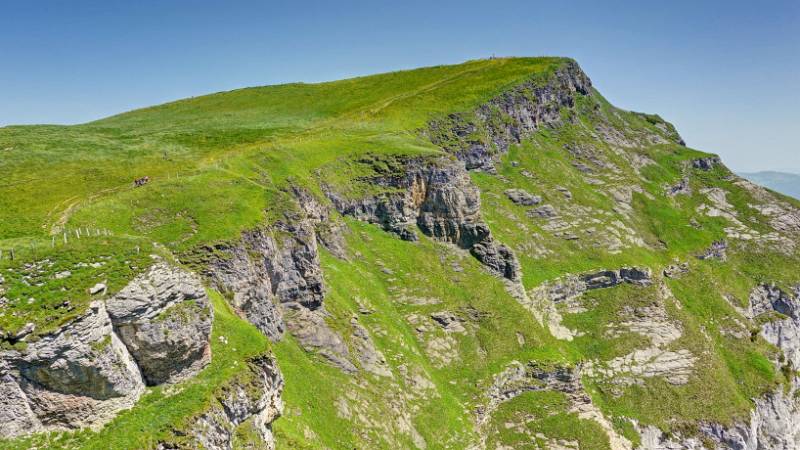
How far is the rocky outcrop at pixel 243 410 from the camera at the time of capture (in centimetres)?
3080

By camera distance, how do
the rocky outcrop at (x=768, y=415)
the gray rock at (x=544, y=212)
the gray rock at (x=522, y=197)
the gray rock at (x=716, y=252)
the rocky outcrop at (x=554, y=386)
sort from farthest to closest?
1. the gray rock at (x=716, y=252)
2. the gray rock at (x=522, y=197)
3. the gray rock at (x=544, y=212)
4. the rocky outcrop at (x=768, y=415)
5. the rocky outcrop at (x=554, y=386)

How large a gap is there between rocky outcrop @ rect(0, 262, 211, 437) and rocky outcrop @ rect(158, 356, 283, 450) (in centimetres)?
325

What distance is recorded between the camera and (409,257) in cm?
8094

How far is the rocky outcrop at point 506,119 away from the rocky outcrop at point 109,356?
84.0 metres

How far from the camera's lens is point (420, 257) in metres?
82.3

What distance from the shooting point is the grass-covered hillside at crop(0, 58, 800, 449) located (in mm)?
44594

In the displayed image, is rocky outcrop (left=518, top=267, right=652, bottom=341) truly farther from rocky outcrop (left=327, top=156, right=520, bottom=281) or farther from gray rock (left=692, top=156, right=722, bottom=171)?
gray rock (left=692, top=156, right=722, bottom=171)

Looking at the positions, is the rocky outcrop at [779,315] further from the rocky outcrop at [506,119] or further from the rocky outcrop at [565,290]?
the rocky outcrop at [506,119]

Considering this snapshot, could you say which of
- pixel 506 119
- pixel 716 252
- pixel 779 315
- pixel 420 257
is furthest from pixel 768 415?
pixel 506 119

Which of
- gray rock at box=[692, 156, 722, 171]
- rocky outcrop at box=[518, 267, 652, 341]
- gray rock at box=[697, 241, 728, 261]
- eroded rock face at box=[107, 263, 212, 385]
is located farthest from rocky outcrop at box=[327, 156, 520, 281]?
gray rock at box=[692, 156, 722, 171]

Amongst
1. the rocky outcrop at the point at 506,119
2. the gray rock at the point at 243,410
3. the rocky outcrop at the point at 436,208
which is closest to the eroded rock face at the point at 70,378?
the gray rock at the point at 243,410

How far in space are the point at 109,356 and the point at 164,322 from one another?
144 inches

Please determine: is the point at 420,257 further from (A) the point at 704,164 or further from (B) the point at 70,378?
(A) the point at 704,164

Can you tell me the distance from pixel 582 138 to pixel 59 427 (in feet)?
458
